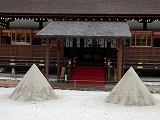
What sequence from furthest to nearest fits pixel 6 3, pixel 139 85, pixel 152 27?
pixel 6 3 → pixel 152 27 → pixel 139 85

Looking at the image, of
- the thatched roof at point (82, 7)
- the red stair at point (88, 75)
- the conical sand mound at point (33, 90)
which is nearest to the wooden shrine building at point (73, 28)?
the thatched roof at point (82, 7)

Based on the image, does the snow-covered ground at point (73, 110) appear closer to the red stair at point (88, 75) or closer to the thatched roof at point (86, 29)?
the thatched roof at point (86, 29)

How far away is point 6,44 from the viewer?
23.5 m

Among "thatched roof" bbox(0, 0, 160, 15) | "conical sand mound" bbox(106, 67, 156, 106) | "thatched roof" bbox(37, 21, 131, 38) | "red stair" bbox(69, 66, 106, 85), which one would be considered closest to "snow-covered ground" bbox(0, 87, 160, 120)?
"conical sand mound" bbox(106, 67, 156, 106)

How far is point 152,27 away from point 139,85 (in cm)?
995

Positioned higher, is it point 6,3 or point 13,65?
point 6,3

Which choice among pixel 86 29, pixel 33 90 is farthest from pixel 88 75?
pixel 33 90

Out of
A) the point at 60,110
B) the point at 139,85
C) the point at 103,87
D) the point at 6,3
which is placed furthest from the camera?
the point at 6,3

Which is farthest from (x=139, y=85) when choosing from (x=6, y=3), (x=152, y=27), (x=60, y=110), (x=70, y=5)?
(x=6, y=3)

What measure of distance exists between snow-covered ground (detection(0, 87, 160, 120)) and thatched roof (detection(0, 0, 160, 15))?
8741mm

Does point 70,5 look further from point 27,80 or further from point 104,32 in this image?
point 27,80

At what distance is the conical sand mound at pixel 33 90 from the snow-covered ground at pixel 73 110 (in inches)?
15.7

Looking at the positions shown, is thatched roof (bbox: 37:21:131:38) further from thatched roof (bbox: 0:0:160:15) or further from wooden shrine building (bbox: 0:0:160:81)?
thatched roof (bbox: 0:0:160:15)

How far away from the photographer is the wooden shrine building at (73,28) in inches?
854
